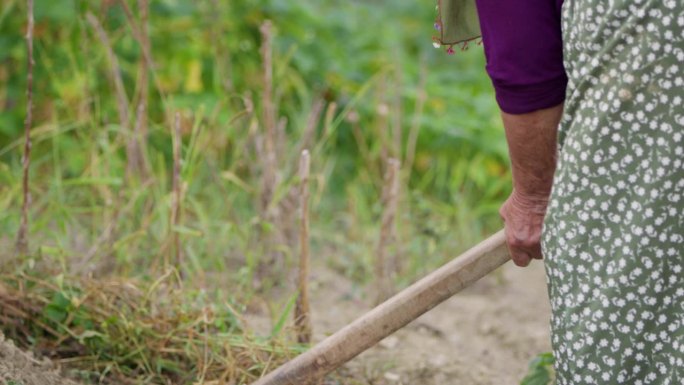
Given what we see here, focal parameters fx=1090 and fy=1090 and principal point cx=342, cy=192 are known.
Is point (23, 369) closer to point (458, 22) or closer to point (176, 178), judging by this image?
point (176, 178)

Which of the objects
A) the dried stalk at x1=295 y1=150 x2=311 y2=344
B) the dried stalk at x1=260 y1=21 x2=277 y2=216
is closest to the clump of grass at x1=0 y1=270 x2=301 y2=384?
the dried stalk at x1=295 y1=150 x2=311 y2=344

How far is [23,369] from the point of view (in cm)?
249

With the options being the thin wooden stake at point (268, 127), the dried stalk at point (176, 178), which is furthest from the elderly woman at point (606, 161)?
the thin wooden stake at point (268, 127)

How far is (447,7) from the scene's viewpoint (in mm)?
2285

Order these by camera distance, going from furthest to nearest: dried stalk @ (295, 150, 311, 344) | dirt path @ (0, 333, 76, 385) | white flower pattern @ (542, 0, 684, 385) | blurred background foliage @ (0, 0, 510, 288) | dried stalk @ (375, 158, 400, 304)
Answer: blurred background foliage @ (0, 0, 510, 288), dried stalk @ (375, 158, 400, 304), dried stalk @ (295, 150, 311, 344), dirt path @ (0, 333, 76, 385), white flower pattern @ (542, 0, 684, 385)

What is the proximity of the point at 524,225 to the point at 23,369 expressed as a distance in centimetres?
118

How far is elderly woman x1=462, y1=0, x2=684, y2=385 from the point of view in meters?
1.89

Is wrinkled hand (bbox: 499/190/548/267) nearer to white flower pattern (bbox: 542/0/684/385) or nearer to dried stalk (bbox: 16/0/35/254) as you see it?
white flower pattern (bbox: 542/0/684/385)

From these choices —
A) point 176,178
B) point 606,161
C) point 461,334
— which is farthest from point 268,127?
point 606,161

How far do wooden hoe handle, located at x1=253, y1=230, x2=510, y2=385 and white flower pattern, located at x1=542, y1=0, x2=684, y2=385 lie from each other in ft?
0.85

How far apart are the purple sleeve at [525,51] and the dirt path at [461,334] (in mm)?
944

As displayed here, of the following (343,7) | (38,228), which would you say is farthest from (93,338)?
(343,7)

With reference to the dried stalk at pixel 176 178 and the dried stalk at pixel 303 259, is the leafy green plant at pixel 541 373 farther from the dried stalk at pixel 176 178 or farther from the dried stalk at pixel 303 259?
the dried stalk at pixel 176 178

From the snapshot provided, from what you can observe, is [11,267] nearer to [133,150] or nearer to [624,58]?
[133,150]
